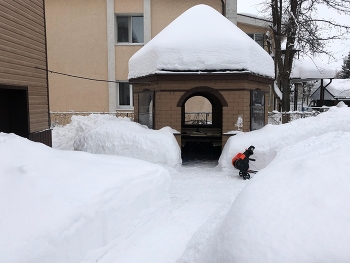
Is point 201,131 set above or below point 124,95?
below

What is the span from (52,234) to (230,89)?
24.7ft

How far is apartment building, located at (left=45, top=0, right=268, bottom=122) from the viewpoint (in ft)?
57.0

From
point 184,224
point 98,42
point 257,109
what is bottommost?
point 184,224

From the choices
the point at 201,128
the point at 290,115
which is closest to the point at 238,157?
the point at 201,128

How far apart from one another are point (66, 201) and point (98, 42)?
15.3m

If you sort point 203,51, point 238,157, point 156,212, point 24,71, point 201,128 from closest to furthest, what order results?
1. point 156,212
2. point 238,157
3. point 24,71
4. point 203,51
5. point 201,128

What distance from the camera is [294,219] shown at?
2619 mm

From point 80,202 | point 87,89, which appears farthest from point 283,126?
point 87,89

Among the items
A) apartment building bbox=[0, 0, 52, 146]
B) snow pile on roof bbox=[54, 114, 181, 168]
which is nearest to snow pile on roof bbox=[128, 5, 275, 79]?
snow pile on roof bbox=[54, 114, 181, 168]

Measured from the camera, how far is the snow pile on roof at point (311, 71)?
669 inches

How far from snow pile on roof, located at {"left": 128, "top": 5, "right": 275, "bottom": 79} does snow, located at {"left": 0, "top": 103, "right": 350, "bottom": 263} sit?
450 cm

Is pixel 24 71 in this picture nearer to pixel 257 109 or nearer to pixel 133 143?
pixel 133 143

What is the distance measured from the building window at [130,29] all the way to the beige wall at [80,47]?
893mm

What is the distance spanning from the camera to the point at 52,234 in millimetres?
3225
